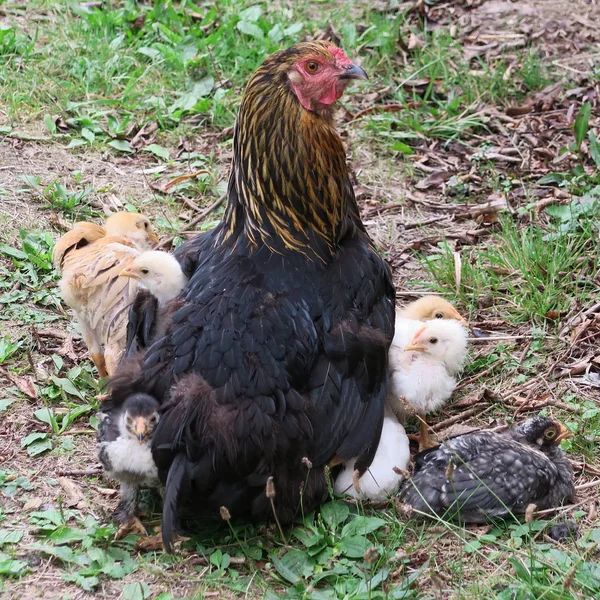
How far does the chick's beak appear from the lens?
378cm

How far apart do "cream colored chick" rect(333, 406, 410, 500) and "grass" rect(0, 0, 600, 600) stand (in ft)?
0.26

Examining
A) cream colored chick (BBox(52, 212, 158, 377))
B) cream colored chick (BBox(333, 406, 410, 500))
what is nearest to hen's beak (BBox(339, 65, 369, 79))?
cream colored chick (BBox(52, 212, 158, 377))

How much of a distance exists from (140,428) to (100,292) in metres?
1.38

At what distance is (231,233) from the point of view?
14.5 ft

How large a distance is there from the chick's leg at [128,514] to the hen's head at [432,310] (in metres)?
1.91

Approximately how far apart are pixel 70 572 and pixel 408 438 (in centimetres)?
180

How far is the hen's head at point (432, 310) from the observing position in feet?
16.7

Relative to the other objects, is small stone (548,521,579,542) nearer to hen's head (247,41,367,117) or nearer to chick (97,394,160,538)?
chick (97,394,160,538)

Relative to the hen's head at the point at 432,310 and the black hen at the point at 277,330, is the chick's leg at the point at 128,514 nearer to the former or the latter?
the black hen at the point at 277,330

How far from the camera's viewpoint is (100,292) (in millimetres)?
4965

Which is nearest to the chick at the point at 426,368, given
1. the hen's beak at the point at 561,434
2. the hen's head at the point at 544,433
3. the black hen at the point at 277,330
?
the black hen at the point at 277,330

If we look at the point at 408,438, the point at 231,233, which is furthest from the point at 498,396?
the point at 231,233

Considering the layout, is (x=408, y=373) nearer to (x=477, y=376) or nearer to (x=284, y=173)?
(x=477, y=376)

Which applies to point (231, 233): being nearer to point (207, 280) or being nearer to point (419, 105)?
point (207, 280)
